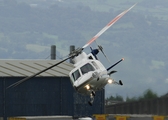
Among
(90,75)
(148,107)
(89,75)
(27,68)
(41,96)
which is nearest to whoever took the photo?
(90,75)

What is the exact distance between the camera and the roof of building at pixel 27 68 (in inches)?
3736

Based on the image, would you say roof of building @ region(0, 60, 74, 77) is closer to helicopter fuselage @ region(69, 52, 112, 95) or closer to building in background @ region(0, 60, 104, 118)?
building in background @ region(0, 60, 104, 118)

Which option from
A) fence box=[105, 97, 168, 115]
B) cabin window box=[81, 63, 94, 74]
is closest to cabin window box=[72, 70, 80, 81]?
cabin window box=[81, 63, 94, 74]

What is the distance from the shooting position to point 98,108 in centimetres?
9794

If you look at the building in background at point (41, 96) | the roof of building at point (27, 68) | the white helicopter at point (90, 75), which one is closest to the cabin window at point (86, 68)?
the white helicopter at point (90, 75)

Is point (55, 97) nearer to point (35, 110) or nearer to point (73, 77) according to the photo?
point (35, 110)

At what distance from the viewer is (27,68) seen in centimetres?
9838

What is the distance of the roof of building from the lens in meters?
94.9

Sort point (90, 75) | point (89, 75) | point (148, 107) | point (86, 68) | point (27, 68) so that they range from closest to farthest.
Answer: point (90, 75), point (89, 75), point (86, 68), point (27, 68), point (148, 107)

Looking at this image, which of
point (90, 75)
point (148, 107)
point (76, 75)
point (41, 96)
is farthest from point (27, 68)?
point (90, 75)

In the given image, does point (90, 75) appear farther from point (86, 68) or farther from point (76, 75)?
point (76, 75)

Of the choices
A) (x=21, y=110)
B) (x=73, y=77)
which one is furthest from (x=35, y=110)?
(x=73, y=77)

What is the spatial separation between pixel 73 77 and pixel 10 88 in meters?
17.4

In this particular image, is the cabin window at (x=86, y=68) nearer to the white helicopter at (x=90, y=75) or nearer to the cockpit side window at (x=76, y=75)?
the white helicopter at (x=90, y=75)
